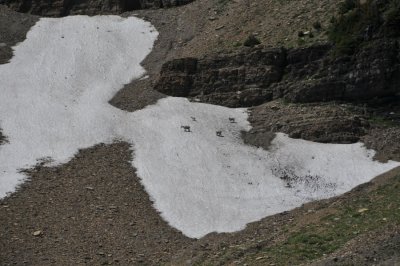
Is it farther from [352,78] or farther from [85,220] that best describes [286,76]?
[85,220]

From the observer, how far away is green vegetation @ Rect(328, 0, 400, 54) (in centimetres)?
3750

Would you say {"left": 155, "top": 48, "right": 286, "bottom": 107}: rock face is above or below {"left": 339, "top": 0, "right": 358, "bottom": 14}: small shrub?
below

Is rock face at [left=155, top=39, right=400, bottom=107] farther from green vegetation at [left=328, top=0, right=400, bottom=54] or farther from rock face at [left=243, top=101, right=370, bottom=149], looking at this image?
rock face at [left=243, top=101, right=370, bottom=149]

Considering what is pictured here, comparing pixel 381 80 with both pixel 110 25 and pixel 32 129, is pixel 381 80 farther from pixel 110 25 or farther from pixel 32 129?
pixel 110 25

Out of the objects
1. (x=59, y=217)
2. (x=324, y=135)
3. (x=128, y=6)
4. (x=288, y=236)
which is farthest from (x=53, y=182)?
(x=128, y=6)

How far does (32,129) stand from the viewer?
35.6m

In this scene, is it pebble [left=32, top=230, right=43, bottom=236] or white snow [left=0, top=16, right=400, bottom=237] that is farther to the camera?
white snow [left=0, top=16, right=400, bottom=237]

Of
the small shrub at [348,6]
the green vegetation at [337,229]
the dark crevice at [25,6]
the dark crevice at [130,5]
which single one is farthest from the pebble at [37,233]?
the dark crevice at [25,6]

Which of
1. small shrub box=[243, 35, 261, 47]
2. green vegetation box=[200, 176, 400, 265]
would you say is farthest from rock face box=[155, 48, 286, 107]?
green vegetation box=[200, 176, 400, 265]

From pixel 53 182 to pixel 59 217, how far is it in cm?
379

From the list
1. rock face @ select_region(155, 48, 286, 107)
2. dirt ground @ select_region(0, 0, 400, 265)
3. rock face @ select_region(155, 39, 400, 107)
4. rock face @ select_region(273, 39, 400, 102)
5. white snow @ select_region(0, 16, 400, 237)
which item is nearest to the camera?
dirt ground @ select_region(0, 0, 400, 265)

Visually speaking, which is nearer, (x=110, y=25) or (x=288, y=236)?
(x=288, y=236)

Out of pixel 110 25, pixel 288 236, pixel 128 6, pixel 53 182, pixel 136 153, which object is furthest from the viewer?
pixel 128 6

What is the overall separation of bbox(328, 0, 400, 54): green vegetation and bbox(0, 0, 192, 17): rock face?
68.6 ft
